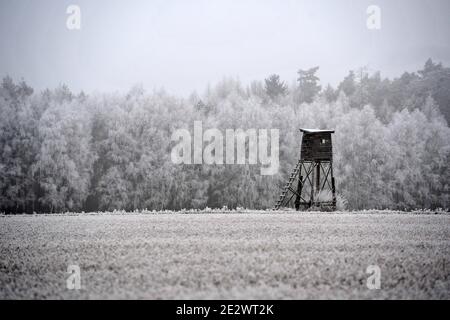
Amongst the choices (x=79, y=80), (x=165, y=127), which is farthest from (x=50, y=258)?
(x=79, y=80)

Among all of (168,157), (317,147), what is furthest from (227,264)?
(168,157)

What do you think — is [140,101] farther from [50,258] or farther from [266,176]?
[50,258]

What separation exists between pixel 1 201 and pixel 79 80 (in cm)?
16124

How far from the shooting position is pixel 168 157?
A: 5238cm

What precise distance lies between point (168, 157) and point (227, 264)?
143ft

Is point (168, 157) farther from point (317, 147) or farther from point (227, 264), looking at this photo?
point (227, 264)

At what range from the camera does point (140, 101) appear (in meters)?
57.8

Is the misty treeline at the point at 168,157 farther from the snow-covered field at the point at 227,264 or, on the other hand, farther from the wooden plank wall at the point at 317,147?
the snow-covered field at the point at 227,264

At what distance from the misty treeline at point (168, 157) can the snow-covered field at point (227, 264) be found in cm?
3484

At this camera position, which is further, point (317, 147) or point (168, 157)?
point (168, 157)

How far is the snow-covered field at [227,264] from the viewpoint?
24.1ft

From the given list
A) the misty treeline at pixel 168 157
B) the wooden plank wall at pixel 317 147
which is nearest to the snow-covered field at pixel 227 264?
the wooden plank wall at pixel 317 147

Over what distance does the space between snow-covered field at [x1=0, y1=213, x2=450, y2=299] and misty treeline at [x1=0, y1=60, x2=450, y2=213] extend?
3484 centimetres
